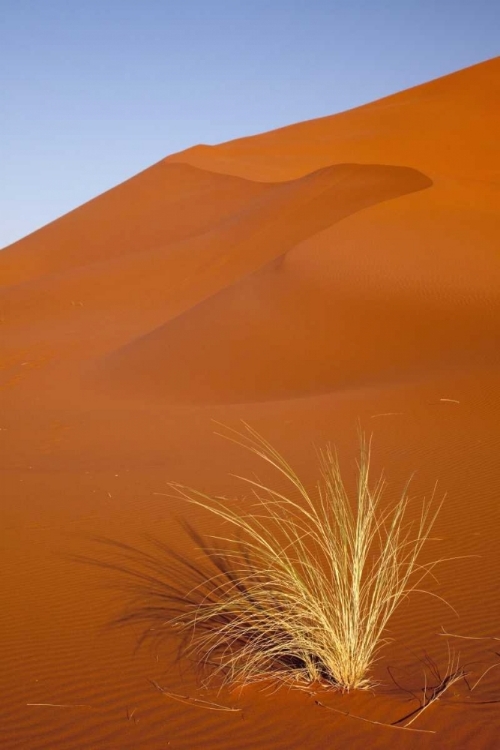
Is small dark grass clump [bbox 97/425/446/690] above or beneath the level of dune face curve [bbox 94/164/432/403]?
beneath

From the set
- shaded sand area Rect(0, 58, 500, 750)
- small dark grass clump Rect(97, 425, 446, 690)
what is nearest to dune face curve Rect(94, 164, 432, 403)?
shaded sand area Rect(0, 58, 500, 750)

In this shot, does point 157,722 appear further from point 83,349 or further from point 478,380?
point 83,349

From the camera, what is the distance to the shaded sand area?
4.20 m

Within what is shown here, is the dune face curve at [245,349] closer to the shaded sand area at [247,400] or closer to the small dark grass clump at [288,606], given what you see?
the shaded sand area at [247,400]

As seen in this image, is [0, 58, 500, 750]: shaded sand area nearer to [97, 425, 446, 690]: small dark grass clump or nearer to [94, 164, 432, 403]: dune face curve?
[94, 164, 432, 403]: dune face curve

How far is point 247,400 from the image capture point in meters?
15.3

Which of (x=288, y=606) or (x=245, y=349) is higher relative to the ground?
(x=245, y=349)

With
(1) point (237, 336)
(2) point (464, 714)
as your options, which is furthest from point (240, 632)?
(1) point (237, 336)

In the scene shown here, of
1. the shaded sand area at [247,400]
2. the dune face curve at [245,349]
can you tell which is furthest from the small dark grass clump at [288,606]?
the dune face curve at [245,349]


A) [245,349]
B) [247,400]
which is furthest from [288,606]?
[245,349]

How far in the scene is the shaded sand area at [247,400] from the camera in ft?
13.8

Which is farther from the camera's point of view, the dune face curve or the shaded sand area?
the dune face curve

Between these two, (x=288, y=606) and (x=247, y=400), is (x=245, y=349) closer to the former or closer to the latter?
(x=247, y=400)

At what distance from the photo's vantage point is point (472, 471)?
28.7 feet
